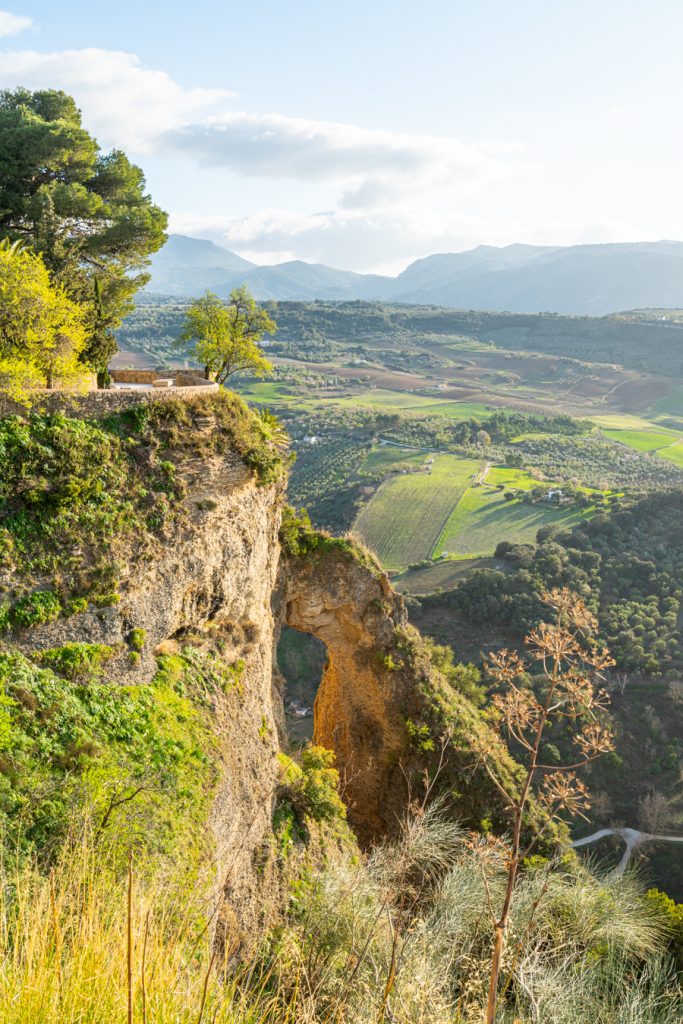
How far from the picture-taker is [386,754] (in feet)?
80.6

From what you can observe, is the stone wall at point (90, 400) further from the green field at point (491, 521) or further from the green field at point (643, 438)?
the green field at point (643, 438)

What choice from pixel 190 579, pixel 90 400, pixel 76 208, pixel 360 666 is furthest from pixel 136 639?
pixel 76 208

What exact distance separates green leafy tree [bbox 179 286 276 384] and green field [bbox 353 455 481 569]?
38267 millimetres

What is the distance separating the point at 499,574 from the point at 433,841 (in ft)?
111

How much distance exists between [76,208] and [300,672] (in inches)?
1559

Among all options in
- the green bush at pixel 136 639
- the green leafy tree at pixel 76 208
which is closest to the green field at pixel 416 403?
the green leafy tree at pixel 76 208

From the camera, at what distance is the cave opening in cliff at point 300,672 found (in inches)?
1817

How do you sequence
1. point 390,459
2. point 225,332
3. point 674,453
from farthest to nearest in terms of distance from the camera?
point 674,453 < point 390,459 < point 225,332

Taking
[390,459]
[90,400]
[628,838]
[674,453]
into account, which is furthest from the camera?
[674,453]

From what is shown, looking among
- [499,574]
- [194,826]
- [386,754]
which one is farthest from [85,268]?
[499,574]

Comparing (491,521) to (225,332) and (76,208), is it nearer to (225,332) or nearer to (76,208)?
(225,332)

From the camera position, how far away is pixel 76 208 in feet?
68.3

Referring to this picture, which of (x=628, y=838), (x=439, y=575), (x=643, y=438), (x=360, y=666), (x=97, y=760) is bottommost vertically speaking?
(x=628, y=838)

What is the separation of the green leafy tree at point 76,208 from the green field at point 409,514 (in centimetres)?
4274
